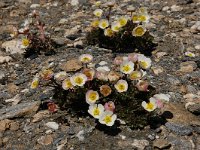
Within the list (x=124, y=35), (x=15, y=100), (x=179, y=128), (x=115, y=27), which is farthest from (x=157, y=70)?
(x=15, y=100)

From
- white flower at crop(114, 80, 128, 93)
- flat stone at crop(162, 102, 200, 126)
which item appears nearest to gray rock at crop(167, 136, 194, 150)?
flat stone at crop(162, 102, 200, 126)

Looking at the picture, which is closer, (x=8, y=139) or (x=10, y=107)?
(x=8, y=139)

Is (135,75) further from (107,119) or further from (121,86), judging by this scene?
(107,119)

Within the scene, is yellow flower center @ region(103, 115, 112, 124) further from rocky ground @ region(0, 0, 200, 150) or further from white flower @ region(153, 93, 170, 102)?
white flower @ region(153, 93, 170, 102)

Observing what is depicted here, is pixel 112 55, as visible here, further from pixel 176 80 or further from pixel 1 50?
pixel 1 50

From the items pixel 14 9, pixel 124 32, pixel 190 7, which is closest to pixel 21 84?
pixel 124 32

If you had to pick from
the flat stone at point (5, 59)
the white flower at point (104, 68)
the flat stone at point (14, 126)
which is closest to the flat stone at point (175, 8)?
the white flower at point (104, 68)
